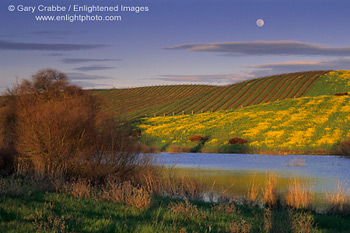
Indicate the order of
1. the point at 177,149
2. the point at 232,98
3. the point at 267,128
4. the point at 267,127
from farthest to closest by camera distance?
the point at 232,98
the point at 267,127
the point at 267,128
the point at 177,149

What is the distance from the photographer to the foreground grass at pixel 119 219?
9953 millimetres

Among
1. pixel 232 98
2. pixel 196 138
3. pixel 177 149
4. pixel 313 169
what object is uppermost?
pixel 232 98

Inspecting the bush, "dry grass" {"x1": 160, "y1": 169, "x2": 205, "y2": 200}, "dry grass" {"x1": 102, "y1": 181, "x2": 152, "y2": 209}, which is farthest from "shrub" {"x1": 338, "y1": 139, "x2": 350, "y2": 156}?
"dry grass" {"x1": 102, "y1": 181, "x2": 152, "y2": 209}

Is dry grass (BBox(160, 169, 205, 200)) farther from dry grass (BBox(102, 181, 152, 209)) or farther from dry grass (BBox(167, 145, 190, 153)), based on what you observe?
dry grass (BBox(167, 145, 190, 153))

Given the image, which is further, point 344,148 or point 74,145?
point 344,148

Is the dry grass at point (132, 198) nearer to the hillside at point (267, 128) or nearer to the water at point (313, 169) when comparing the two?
the water at point (313, 169)

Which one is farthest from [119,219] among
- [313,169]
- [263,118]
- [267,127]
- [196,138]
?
[263,118]

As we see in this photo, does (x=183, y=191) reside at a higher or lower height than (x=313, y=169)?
higher

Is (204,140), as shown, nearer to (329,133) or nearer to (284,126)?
(284,126)

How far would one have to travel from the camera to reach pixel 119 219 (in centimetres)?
1136

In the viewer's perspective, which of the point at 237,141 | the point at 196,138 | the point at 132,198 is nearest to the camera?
the point at 132,198

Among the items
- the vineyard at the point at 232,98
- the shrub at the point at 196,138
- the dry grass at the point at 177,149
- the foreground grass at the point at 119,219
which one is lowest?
the dry grass at the point at 177,149

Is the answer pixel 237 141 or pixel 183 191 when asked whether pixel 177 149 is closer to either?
pixel 237 141

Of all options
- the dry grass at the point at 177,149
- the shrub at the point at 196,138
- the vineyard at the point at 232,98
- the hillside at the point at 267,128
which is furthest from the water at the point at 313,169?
the vineyard at the point at 232,98
